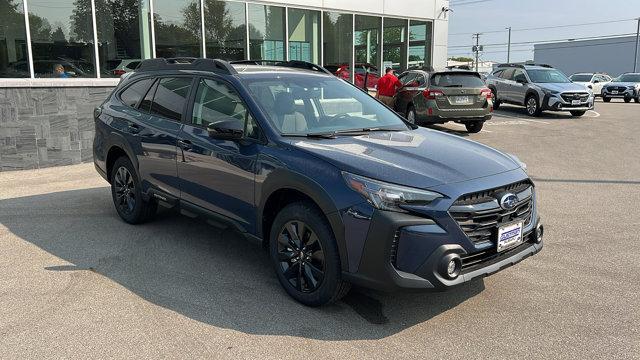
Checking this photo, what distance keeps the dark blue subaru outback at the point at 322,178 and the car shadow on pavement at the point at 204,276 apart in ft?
0.81

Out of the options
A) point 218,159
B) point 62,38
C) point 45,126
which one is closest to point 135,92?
point 218,159

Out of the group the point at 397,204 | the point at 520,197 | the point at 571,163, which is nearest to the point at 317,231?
the point at 397,204

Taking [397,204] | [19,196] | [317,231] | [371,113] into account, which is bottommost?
[19,196]

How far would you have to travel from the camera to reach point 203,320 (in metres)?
3.68

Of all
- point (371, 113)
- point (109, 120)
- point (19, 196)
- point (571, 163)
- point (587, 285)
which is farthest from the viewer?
point (571, 163)

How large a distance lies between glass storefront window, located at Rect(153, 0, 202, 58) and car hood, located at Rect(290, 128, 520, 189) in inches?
378

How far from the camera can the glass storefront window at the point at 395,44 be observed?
1769 cm

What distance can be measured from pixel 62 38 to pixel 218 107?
25.8 ft

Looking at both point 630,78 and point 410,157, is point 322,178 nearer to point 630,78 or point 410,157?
point 410,157

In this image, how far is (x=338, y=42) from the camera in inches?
647

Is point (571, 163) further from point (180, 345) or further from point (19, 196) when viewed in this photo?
point (19, 196)

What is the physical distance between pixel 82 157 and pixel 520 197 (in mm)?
8934

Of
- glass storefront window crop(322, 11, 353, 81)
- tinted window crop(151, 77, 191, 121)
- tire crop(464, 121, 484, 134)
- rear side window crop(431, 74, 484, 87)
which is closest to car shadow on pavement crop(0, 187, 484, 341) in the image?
tinted window crop(151, 77, 191, 121)

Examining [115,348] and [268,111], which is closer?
[115,348]
